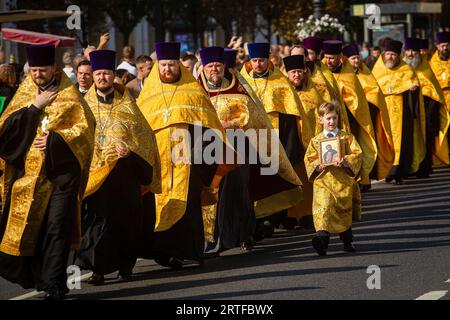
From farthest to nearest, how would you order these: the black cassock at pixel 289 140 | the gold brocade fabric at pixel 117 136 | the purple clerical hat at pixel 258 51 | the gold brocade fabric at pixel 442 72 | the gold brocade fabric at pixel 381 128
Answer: the gold brocade fabric at pixel 442 72, the gold brocade fabric at pixel 381 128, the black cassock at pixel 289 140, the purple clerical hat at pixel 258 51, the gold brocade fabric at pixel 117 136

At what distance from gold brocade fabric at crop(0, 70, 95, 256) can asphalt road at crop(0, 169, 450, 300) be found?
0.52m

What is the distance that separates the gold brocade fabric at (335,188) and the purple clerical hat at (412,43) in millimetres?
8713

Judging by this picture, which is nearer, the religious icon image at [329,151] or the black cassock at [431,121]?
the religious icon image at [329,151]

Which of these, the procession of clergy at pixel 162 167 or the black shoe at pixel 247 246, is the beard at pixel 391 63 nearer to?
the procession of clergy at pixel 162 167

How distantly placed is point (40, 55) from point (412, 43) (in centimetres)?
1145

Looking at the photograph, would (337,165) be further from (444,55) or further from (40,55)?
(444,55)

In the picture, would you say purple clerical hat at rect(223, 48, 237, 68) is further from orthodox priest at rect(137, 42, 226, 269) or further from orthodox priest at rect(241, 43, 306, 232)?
orthodox priest at rect(137, 42, 226, 269)

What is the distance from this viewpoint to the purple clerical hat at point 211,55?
13.0 metres

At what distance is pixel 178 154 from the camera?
41.1 feet

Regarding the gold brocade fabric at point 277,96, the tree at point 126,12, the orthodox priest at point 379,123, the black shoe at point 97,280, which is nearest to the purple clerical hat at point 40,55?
the black shoe at point 97,280

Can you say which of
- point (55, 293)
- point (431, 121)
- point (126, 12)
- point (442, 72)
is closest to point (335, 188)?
point (55, 293)

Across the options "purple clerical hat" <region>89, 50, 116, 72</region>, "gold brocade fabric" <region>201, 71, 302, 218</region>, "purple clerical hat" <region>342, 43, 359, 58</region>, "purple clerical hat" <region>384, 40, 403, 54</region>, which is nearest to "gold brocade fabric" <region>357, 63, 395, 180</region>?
"purple clerical hat" <region>342, 43, 359, 58</region>

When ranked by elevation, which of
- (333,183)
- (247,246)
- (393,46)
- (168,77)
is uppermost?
(393,46)
